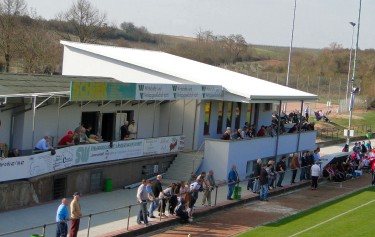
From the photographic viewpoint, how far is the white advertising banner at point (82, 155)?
22.9 meters

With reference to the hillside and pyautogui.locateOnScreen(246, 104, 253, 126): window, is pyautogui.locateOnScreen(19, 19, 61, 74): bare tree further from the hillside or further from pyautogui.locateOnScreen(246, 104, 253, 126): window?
pyautogui.locateOnScreen(246, 104, 253, 126): window

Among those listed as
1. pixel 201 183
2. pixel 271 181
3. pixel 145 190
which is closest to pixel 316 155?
pixel 271 181

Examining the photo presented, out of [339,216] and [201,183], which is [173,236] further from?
[339,216]

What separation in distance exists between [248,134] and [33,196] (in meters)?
15.0

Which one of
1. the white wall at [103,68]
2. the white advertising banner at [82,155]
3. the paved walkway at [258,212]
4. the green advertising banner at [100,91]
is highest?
the white wall at [103,68]

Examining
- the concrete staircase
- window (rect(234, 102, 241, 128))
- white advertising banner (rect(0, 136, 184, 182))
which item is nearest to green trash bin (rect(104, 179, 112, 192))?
white advertising banner (rect(0, 136, 184, 182))

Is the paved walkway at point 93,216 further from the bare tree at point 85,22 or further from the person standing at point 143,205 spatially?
the bare tree at point 85,22

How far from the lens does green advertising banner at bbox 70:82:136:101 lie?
2480cm

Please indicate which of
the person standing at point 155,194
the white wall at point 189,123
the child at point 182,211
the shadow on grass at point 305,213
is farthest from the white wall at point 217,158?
the child at point 182,211

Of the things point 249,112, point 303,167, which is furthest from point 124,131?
point 249,112

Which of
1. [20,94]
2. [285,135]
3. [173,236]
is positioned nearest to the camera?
[173,236]

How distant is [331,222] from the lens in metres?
25.4

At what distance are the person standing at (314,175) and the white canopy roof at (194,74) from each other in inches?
179

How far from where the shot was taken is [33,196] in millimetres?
24078
